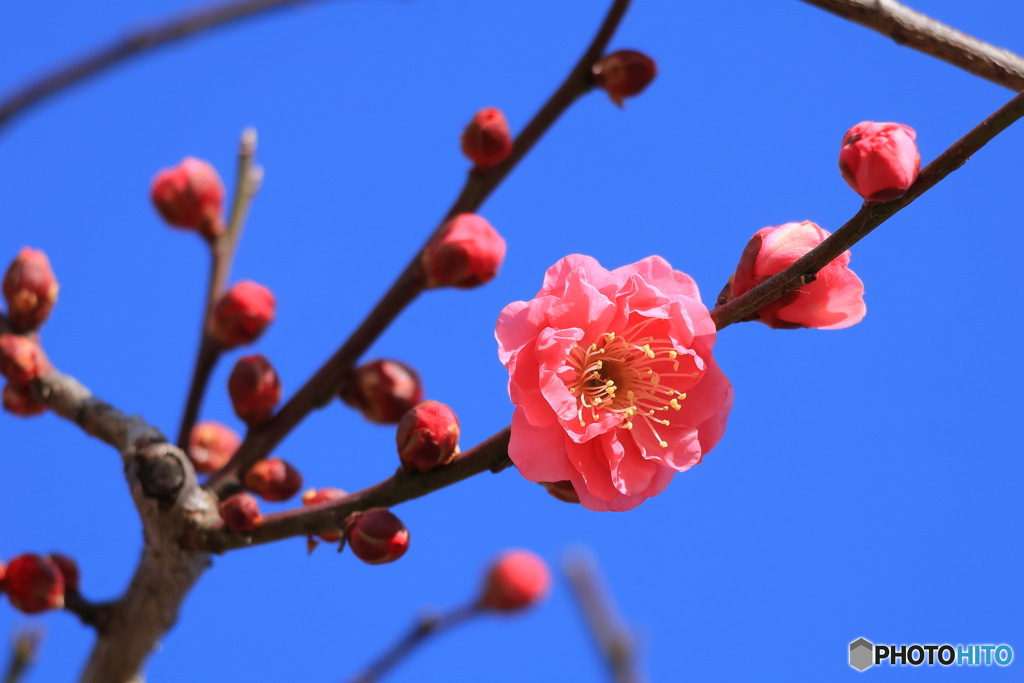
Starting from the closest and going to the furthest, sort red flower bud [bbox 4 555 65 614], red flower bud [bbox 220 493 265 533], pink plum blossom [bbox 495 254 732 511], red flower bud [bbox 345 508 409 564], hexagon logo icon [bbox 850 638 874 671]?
pink plum blossom [bbox 495 254 732 511]
red flower bud [bbox 345 508 409 564]
red flower bud [bbox 220 493 265 533]
red flower bud [bbox 4 555 65 614]
hexagon logo icon [bbox 850 638 874 671]

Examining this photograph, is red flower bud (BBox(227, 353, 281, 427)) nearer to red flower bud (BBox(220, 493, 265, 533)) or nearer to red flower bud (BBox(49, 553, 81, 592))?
red flower bud (BBox(220, 493, 265, 533))

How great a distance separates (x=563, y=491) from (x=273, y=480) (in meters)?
0.69

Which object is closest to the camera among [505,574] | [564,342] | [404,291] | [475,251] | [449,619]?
[564,342]

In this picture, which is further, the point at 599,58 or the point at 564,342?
the point at 599,58

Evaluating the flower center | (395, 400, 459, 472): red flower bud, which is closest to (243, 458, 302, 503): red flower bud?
(395, 400, 459, 472): red flower bud

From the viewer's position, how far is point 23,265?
1710 millimetres

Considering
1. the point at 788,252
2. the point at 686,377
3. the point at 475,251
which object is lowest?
the point at 686,377

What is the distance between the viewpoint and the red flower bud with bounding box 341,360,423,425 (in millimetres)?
1717

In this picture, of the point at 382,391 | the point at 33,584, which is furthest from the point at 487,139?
the point at 33,584

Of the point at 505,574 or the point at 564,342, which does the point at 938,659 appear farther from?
the point at 564,342

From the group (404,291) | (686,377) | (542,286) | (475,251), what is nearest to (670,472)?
(686,377)

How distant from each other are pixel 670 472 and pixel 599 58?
954 millimetres

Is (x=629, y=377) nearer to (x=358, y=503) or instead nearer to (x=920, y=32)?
(x=358, y=503)

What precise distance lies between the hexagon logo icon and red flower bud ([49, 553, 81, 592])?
160 cm
